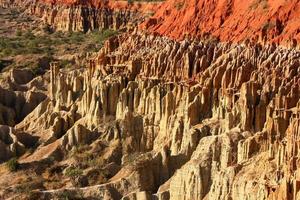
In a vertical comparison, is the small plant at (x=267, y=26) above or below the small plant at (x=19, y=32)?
above

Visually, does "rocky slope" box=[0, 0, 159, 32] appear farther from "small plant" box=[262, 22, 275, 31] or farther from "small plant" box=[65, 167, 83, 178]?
"small plant" box=[65, 167, 83, 178]

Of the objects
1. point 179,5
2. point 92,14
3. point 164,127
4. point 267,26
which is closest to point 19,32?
point 92,14

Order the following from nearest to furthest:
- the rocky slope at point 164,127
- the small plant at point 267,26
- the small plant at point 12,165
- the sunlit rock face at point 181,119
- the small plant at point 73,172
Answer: the sunlit rock face at point 181,119 → the rocky slope at point 164,127 → the small plant at point 73,172 → the small plant at point 12,165 → the small plant at point 267,26

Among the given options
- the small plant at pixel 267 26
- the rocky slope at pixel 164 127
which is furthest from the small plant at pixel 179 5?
the small plant at pixel 267 26

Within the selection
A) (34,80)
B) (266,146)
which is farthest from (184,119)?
(34,80)

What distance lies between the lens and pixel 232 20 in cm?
5166

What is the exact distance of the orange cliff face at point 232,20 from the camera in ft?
153

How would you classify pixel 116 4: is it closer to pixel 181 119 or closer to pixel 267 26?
pixel 267 26

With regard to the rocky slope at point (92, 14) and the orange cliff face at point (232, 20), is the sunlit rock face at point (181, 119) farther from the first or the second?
the rocky slope at point (92, 14)

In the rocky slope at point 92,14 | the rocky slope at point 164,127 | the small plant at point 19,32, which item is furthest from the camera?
the small plant at point 19,32

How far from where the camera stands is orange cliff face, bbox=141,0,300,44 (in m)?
46.8

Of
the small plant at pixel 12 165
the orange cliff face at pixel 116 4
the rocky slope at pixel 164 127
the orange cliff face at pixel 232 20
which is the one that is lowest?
the small plant at pixel 12 165

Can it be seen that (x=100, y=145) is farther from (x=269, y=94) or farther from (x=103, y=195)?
(x=269, y=94)

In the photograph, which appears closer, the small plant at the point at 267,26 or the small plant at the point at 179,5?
the small plant at the point at 267,26
